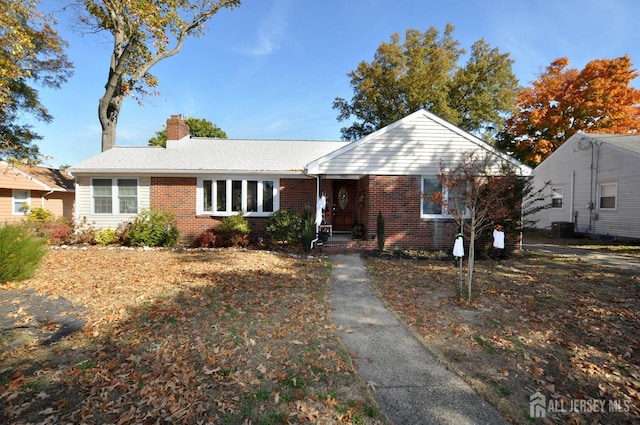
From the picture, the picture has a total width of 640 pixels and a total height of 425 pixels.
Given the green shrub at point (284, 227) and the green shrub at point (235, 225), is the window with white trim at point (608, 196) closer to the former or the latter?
the green shrub at point (284, 227)

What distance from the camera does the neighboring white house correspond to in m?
13.7

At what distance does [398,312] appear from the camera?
17.9ft

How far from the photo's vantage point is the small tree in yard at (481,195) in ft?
19.5

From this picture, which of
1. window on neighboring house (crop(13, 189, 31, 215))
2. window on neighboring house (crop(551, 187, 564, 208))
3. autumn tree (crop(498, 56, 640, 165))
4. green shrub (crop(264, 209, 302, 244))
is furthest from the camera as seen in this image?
autumn tree (crop(498, 56, 640, 165))

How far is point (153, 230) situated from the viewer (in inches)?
462

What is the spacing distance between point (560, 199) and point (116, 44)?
1077 inches

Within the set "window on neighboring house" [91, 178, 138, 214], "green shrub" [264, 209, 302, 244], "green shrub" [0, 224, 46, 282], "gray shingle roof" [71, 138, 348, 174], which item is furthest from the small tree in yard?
"window on neighboring house" [91, 178, 138, 214]

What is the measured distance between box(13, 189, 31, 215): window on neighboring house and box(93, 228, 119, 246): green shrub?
10578 mm

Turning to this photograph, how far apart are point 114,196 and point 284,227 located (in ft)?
26.2

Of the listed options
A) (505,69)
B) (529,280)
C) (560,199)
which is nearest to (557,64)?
(505,69)

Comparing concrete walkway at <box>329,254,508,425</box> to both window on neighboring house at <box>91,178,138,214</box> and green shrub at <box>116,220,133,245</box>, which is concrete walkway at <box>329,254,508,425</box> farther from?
window on neighboring house at <box>91,178,138,214</box>

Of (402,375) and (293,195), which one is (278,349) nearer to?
(402,375)

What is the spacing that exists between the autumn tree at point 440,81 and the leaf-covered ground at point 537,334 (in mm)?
19462

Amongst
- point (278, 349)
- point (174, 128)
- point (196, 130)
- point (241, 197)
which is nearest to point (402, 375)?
point (278, 349)
